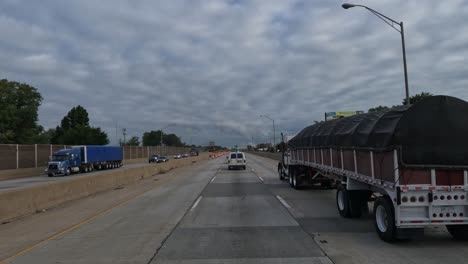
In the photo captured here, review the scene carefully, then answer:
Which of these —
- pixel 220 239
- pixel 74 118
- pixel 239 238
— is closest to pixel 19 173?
pixel 220 239

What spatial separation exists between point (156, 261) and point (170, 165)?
1639 inches

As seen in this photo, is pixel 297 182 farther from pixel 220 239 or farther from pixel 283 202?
pixel 220 239

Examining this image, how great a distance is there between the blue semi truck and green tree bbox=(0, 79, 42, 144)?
28.7m

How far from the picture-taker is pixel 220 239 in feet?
32.7

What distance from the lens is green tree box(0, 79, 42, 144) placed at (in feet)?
280

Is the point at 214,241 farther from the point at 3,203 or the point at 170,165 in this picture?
the point at 170,165

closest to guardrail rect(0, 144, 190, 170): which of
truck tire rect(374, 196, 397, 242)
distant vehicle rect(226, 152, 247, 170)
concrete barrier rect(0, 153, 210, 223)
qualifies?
distant vehicle rect(226, 152, 247, 170)

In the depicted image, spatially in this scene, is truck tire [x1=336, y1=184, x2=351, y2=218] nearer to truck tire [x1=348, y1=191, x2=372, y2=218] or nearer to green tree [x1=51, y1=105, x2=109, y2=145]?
truck tire [x1=348, y1=191, x2=372, y2=218]

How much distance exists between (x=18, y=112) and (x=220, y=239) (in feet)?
296

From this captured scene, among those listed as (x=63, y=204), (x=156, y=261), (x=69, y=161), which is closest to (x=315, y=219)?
(x=156, y=261)

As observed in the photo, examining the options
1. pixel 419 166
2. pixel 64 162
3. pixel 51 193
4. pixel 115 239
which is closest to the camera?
pixel 419 166

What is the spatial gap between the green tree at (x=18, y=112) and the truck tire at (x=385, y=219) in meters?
84.1

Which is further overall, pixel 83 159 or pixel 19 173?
pixel 83 159

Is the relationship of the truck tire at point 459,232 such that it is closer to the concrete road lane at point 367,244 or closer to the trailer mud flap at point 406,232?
the concrete road lane at point 367,244
